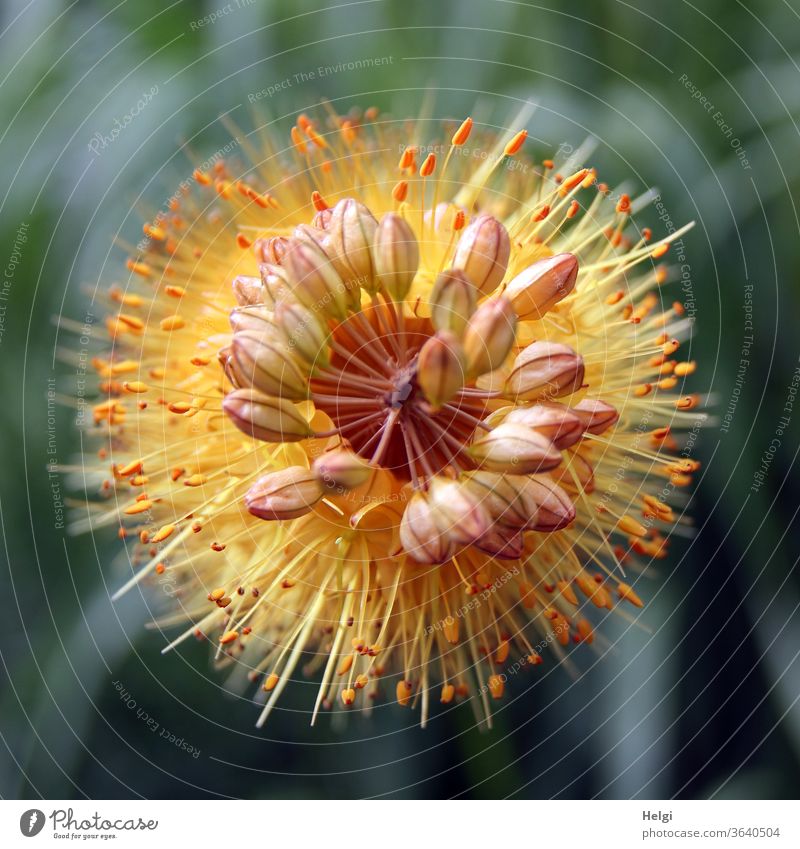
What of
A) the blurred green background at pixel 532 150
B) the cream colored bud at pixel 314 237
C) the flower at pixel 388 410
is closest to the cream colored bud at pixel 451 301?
the flower at pixel 388 410

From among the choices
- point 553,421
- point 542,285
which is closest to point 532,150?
point 542,285

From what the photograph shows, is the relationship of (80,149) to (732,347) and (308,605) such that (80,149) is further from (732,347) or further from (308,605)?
(732,347)

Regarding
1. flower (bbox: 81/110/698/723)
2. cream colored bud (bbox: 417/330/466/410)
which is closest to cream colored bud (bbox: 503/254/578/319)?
flower (bbox: 81/110/698/723)

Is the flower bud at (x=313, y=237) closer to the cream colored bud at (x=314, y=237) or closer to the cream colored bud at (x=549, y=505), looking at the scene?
the cream colored bud at (x=314, y=237)

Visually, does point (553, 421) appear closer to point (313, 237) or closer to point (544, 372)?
point (544, 372)

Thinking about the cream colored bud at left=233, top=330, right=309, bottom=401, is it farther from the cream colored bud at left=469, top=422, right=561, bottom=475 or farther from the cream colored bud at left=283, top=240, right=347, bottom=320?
the cream colored bud at left=469, top=422, right=561, bottom=475
